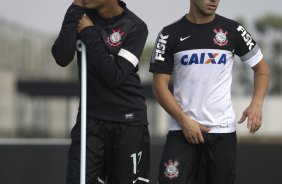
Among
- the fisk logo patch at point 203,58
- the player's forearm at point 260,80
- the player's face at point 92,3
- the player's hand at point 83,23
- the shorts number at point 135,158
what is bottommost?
the shorts number at point 135,158

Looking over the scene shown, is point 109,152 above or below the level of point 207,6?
below

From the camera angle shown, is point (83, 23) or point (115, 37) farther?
point (115, 37)

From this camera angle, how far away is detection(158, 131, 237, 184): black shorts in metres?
4.37

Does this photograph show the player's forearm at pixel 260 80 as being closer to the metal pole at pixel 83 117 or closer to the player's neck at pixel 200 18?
the player's neck at pixel 200 18

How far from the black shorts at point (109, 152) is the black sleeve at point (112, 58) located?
0.86 feet

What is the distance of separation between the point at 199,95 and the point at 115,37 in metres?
0.57

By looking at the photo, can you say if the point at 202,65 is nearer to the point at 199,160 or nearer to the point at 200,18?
the point at 200,18

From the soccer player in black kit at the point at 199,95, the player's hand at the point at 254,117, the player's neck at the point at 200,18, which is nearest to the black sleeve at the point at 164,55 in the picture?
the soccer player in black kit at the point at 199,95

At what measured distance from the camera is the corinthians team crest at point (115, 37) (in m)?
4.13

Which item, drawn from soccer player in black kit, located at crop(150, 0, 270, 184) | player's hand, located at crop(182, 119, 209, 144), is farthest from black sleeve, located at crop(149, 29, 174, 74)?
player's hand, located at crop(182, 119, 209, 144)

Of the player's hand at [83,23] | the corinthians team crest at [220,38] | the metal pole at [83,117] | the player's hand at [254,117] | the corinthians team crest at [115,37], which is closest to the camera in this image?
the metal pole at [83,117]

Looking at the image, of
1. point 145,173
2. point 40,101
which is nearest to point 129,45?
point 145,173

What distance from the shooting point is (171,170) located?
4.36 metres

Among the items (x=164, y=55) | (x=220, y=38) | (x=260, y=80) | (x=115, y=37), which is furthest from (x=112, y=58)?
(x=260, y=80)
